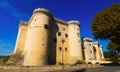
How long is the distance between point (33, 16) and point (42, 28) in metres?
6.01

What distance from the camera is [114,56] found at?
5725 centimetres

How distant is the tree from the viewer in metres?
29.7

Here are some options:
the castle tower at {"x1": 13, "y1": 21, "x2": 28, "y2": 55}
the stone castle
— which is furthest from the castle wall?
the castle tower at {"x1": 13, "y1": 21, "x2": 28, "y2": 55}

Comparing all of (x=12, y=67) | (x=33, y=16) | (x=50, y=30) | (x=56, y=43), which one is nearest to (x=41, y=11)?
(x=33, y=16)

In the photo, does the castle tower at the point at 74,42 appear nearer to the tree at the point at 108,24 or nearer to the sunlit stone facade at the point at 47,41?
the sunlit stone facade at the point at 47,41

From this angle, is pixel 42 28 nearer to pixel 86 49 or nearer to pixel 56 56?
pixel 56 56

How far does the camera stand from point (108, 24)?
30391 mm

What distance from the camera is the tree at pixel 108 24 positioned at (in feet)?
97.6

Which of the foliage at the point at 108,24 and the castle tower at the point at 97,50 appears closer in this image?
the foliage at the point at 108,24

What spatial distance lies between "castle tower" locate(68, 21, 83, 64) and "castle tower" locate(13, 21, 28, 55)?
15433mm

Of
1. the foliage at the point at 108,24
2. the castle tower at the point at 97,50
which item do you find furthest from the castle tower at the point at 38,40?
the castle tower at the point at 97,50

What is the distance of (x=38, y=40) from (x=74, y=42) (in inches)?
524

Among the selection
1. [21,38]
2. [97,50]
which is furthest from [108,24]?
[97,50]

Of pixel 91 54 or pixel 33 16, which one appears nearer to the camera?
pixel 33 16
